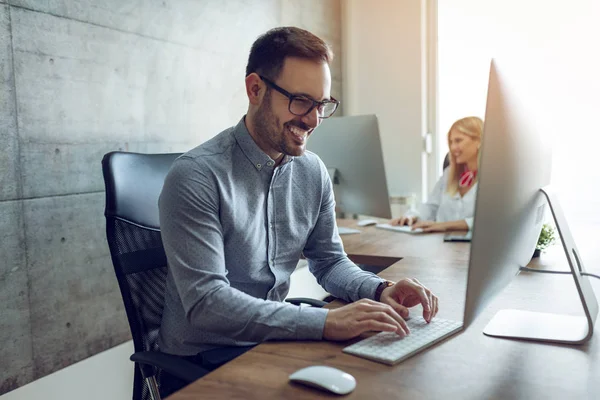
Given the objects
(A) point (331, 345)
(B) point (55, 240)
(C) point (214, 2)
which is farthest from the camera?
(C) point (214, 2)

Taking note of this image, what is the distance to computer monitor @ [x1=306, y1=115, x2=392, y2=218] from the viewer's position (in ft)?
7.99

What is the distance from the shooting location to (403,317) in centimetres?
131

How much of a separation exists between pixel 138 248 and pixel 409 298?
72 cm

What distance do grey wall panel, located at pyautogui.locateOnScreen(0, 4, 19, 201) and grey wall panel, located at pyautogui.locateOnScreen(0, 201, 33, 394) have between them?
7cm

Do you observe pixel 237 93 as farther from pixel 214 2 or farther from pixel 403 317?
pixel 403 317

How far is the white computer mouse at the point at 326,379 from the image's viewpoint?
91 cm

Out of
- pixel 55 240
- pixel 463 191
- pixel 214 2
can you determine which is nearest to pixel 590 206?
pixel 463 191

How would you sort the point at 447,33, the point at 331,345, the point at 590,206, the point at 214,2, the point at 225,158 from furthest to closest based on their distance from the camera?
the point at 447,33 → the point at 590,206 → the point at 214,2 → the point at 225,158 → the point at 331,345

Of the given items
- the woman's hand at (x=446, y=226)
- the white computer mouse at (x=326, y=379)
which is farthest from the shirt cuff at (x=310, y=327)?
the woman's hand at (x=446, y=226)

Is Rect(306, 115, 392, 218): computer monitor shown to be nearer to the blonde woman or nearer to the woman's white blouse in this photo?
the woman's white blouse

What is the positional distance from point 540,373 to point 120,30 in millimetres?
2124

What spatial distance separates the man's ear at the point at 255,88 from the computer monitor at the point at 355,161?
100 centimetres

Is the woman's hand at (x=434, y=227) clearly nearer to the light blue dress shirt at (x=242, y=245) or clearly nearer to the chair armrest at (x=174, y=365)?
the light blue dress shirt at (x=242, y=245)

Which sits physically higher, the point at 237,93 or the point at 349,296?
the point at 237,93
